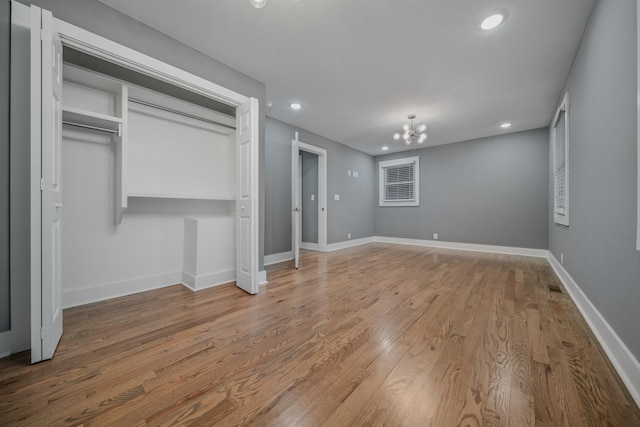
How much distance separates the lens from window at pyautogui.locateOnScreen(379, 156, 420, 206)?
631 cm

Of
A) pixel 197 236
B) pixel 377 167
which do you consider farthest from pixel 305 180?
pixel 197 236

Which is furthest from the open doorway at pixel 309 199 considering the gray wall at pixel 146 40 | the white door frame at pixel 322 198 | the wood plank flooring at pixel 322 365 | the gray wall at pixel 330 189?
the wood plank flooring at pixel 322 365

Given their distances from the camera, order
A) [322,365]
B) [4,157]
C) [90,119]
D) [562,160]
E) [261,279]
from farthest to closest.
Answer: [562,160]
[261,279]
[90,119]
[4,157]
[322,365]

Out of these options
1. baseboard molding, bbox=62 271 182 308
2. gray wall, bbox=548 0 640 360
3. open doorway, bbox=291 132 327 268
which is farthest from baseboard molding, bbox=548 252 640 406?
open doorway, bbox=291 132 327 268

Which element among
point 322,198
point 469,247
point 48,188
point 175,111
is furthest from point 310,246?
point 48,188

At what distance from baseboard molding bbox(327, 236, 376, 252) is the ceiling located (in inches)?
114

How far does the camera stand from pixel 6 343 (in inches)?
61.8

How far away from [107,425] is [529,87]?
4939mm

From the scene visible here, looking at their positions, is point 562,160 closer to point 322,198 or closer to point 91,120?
point 322,198

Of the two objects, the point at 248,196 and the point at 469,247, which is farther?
the point at 469,247

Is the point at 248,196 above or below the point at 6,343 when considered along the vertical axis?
above

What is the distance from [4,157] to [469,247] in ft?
22.4

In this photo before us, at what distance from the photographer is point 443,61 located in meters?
2.64

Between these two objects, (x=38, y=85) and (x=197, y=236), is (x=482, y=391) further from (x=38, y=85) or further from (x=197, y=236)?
(x=38, y=85)
